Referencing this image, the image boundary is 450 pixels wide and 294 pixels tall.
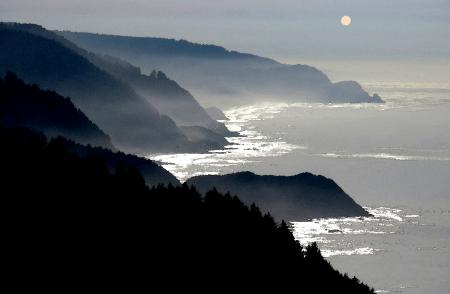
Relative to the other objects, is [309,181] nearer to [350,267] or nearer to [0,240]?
[350,267]

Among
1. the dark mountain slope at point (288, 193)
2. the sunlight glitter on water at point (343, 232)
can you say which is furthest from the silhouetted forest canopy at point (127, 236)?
the dark mountain slope at point (288, 193)

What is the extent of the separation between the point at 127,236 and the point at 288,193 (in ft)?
357

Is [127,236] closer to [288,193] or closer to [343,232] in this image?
[343,232]

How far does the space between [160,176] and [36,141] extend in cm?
9231

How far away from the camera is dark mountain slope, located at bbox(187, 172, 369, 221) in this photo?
587 feet

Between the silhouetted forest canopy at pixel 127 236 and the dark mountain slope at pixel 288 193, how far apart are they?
284ft

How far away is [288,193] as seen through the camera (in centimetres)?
18400

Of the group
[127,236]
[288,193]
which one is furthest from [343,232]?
[127,236]

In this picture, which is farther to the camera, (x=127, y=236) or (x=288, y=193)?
(x=288, y=193)

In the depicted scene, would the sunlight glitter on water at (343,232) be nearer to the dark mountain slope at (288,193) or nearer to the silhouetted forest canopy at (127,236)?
the dark mountain slope at (288,193)

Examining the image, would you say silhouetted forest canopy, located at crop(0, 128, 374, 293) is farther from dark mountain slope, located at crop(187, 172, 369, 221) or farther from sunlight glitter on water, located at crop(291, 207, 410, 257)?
dark mountain slope, located at crop(187, 172, 369, 221)

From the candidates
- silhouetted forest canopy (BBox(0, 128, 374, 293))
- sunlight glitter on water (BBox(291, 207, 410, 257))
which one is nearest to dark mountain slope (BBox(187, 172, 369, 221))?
sunlight glitter on water (BBox(291, 207, 410, 257))

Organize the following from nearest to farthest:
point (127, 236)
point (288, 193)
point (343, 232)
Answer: point (127, 236), point (343, 232), point (288, 193)

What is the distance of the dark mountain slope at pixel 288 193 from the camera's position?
7042 inches
